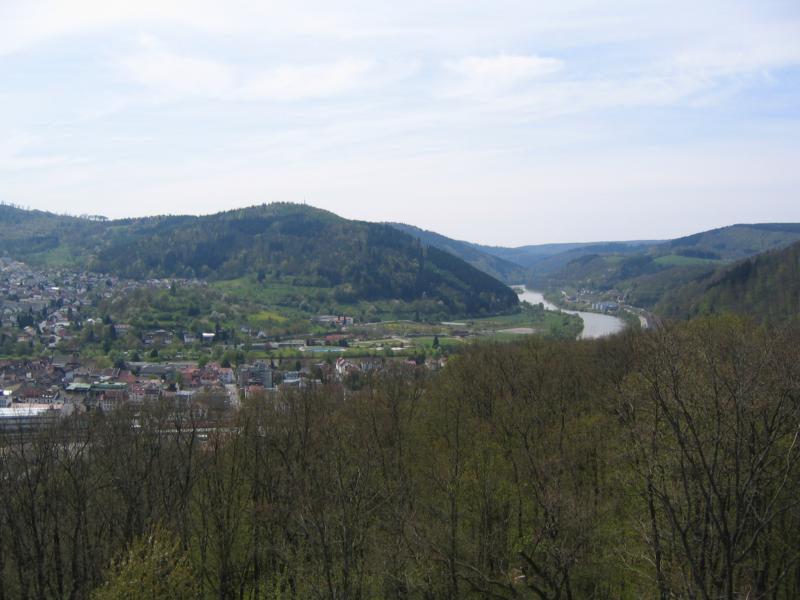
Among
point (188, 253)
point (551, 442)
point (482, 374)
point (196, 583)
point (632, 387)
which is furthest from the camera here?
point (188, 253)

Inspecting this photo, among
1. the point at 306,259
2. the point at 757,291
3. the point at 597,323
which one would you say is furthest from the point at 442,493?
the point at 306,259

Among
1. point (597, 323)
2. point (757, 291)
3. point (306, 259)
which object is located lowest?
point (597, 323)

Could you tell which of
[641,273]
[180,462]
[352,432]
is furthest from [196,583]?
[641,273]

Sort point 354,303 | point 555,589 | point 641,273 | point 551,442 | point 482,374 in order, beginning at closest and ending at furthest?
point 555,589 → point 551,442 → point 482,374 → point 354,303 → point 641,273

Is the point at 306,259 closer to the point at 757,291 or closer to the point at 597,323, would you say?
the point at 597,323

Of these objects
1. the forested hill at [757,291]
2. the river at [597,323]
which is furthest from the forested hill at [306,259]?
the forested hill at [757,291]

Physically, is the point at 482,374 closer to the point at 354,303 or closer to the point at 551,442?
the point at 551,442

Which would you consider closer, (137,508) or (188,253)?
(137,508)

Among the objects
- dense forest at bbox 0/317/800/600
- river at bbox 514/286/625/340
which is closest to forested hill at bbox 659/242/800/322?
river at bbox 514/286/625/340
